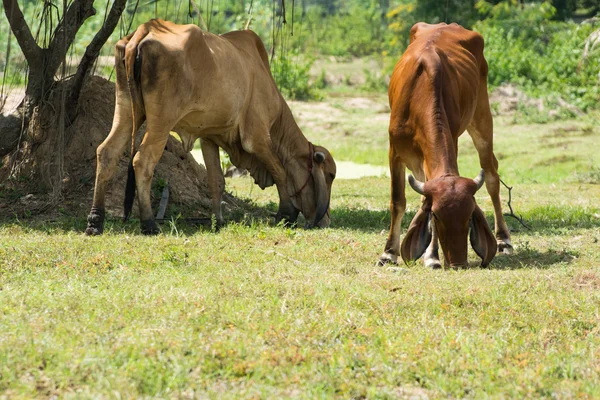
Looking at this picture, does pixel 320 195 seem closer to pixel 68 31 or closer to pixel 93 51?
pixel 93 51

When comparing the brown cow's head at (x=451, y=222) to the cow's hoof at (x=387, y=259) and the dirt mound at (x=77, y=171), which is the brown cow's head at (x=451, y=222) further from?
the dirt mound at (x=77, y=171)

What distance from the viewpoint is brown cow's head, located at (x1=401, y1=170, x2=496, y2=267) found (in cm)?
641

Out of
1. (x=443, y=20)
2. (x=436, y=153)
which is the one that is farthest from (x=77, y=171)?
(x=443, y=20)

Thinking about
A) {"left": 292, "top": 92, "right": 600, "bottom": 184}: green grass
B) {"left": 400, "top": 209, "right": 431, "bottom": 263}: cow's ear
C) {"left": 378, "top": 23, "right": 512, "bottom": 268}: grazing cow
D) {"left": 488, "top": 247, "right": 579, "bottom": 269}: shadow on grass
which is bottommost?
{"left": 292, "top": 92, "right": 600, "bottom": 184}: green grass

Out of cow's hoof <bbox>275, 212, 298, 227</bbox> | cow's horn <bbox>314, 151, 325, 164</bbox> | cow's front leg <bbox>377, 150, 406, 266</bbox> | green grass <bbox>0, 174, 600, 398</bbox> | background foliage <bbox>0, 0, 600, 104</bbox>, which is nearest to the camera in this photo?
green grass <bbox>0, 174, 600, 398</bbox>

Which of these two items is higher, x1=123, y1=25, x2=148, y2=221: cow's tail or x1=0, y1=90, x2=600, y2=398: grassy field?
x1=123, y1=25, x2=148, y2=221: cow's tail

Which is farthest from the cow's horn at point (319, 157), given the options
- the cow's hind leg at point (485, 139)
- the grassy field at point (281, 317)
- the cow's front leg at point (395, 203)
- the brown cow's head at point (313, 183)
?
the cow's front leg at point (395, 203)

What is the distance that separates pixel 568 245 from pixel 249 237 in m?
2.55

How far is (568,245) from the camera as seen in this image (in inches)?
311

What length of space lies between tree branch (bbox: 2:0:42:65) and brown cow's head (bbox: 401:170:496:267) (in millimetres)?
4147

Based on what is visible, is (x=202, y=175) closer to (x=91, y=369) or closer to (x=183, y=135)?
(x=183, y=135)

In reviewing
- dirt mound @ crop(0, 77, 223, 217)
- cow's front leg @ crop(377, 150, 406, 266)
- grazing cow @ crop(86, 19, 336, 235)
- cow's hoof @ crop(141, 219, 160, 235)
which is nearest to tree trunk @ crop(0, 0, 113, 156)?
dirt mound @ crop(0, 77, 223, 217)

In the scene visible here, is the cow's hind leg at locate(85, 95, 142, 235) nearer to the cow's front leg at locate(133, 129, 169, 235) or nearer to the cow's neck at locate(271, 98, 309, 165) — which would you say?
the cow's front leg at locate(133, 129, 169, 235)

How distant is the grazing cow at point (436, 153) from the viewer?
649 centimetres
